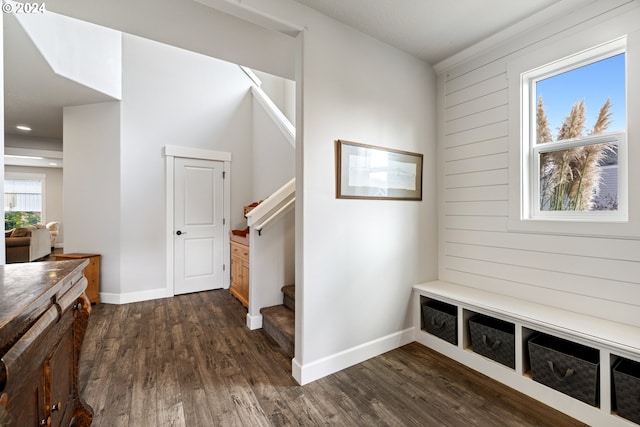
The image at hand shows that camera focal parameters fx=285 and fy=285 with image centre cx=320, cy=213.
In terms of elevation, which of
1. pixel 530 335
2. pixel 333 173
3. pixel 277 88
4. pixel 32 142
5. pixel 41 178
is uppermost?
pixel 277 88

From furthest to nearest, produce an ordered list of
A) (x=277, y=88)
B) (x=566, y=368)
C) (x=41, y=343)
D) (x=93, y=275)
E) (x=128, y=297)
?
(x=277, y=88) < (x=128, y=297) < (x=93, y=275) < (x=566, y=368) < (x=41, y=343)

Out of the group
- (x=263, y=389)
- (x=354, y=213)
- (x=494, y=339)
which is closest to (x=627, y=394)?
(x=494, y=339)

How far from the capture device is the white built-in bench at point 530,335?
1.58 meters

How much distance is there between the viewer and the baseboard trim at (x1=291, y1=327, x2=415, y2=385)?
2.05 metres

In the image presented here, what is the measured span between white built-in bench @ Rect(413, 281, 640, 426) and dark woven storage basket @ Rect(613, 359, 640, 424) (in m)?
0.03

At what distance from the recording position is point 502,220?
2375 mm

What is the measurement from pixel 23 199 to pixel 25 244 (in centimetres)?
410

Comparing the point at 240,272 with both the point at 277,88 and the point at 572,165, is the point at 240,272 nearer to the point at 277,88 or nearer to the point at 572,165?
the point at 277,88

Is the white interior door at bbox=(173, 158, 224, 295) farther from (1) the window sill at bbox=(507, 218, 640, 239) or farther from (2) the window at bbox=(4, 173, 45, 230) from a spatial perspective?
(2) the window at bbox=(4, 173, 45, 230)

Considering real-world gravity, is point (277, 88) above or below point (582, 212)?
above

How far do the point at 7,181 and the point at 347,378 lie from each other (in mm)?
11242

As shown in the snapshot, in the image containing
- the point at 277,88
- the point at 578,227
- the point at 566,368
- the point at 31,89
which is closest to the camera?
the point at 566,368
